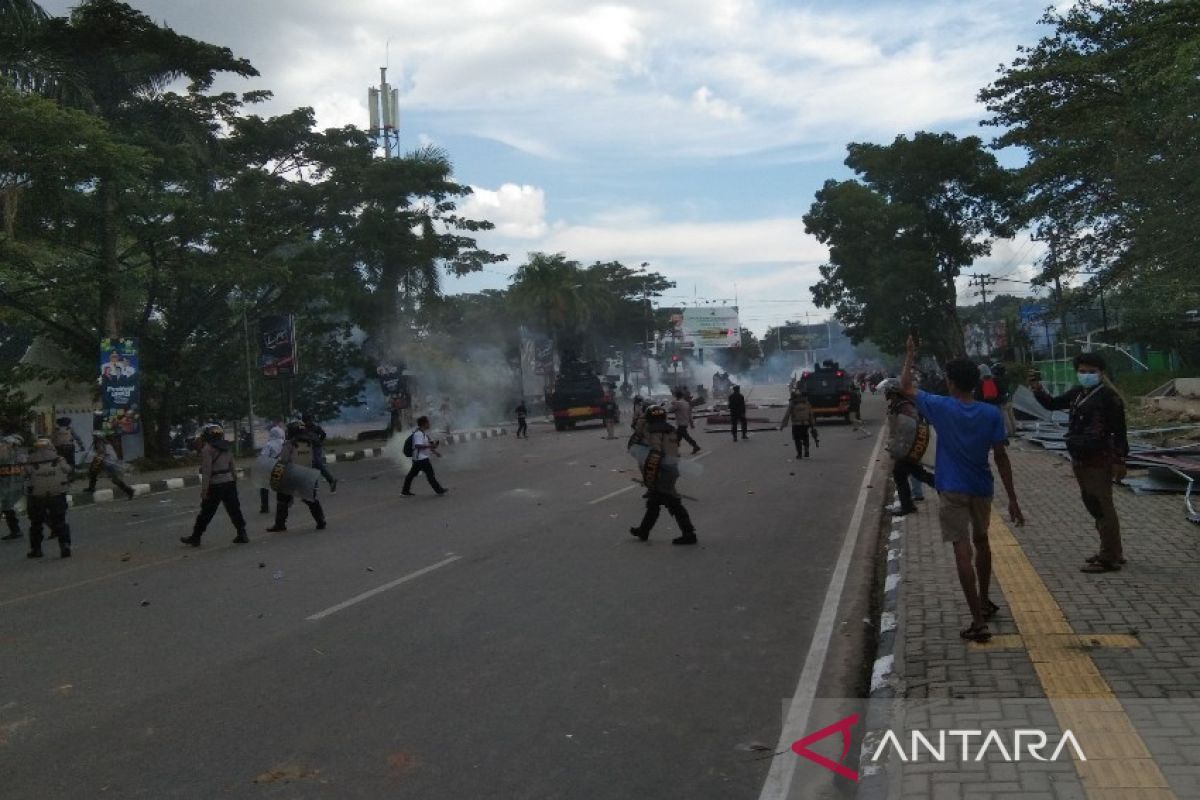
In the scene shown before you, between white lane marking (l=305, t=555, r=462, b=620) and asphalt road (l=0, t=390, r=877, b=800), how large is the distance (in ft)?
0.16

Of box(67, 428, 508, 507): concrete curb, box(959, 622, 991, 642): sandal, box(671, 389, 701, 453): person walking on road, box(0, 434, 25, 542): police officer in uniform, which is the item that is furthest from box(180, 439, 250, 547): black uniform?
box(671, 389, 701, 453): person walking on road

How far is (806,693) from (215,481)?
28.3ft

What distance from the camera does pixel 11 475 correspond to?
13.5 meters

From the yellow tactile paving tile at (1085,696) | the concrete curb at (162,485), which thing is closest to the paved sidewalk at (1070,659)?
the yellow tactile paving tile at (1085,696)

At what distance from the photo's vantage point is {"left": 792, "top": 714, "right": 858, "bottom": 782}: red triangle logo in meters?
4.58

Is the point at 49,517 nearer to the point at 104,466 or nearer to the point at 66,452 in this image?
the point at 66,452

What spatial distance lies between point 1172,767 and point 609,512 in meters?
9.72

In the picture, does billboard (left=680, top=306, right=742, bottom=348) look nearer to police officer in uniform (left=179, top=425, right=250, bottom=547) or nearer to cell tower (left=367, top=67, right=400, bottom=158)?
cell tower (left=367, top=67, right=400, bottom=158)

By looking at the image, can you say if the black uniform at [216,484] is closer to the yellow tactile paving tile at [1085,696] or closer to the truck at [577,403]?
the yellow tactile paving tile at [1085,696]

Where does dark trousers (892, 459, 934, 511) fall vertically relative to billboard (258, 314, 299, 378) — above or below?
below

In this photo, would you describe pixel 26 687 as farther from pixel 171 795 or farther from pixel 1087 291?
pixel 1087 291

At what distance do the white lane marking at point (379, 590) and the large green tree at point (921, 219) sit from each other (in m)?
36.2

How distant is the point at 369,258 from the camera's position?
1484 inches

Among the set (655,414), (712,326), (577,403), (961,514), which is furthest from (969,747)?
(712,326)
